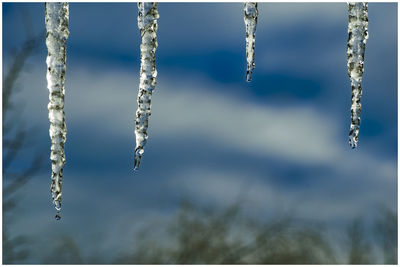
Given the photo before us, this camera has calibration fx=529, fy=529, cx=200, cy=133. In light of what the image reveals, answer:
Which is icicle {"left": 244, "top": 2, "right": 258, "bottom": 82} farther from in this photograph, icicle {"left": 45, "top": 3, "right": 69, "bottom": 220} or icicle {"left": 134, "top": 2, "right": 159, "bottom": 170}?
icicle {"left": 45, "top": 3, "right": 69, "bottom": 220}

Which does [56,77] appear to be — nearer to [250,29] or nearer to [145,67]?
[145,67]

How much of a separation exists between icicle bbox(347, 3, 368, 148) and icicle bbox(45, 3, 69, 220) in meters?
1.35

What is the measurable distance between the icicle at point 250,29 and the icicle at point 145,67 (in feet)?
1.42

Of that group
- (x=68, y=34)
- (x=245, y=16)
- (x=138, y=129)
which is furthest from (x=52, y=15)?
(x=245, y=16)

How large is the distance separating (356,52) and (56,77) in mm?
1427

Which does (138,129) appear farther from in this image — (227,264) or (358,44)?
(227,264)

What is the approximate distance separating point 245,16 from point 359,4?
1.76 ft

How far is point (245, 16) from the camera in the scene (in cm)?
252

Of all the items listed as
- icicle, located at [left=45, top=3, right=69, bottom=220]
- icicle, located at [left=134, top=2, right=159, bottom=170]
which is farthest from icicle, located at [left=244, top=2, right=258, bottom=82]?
icicle, located at [left=45, top=3, right=69, bottom=220]

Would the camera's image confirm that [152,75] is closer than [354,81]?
Yes

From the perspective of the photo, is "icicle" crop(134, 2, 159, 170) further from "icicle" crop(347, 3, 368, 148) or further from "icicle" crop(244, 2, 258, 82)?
"icicle" crop(347, 3, 368, 148)

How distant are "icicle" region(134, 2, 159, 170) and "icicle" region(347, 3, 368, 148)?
3.05 ft

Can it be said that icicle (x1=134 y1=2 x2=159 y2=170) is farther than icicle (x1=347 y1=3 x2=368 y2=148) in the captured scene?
No

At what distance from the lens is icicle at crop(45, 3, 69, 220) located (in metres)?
2.45
